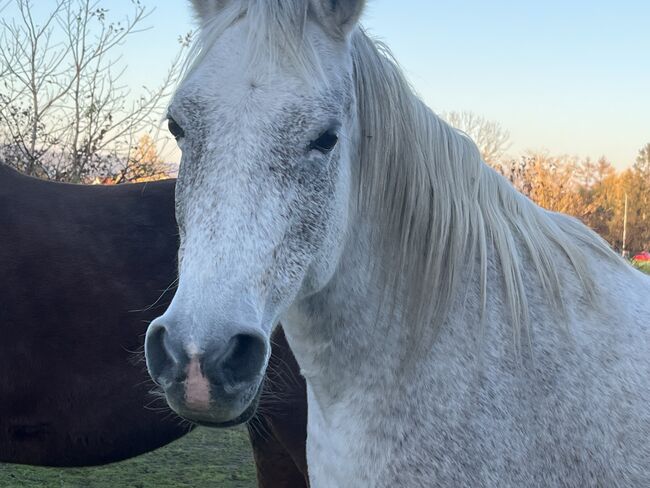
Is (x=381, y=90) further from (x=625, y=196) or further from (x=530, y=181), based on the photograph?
(x=625, y=196)

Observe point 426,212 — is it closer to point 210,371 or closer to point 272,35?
point 272,35

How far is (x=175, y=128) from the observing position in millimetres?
1879

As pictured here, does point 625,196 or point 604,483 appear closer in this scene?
point 604,483

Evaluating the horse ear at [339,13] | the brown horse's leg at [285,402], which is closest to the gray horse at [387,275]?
the horse ear at [339,13]

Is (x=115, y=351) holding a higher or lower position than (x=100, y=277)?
lower

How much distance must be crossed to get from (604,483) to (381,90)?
1.27m

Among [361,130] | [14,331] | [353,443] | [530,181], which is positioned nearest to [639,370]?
[353,443]

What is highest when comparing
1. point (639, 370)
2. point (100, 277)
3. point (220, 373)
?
point (639, 370)

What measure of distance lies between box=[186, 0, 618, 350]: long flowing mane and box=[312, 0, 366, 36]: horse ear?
4 centimetres

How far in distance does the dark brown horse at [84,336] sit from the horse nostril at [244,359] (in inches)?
59.2

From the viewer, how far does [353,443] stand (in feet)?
6.30

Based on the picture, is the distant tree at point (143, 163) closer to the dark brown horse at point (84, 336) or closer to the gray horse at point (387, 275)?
the dark brown horse at point (84, 336)

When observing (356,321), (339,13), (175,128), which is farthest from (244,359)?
(339,13)

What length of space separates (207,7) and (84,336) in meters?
1.68
